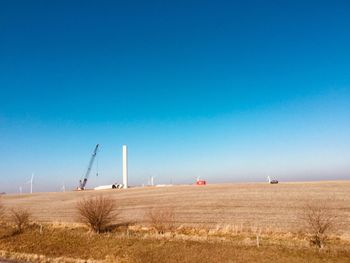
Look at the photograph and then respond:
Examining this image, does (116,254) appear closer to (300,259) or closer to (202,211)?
(300,259)

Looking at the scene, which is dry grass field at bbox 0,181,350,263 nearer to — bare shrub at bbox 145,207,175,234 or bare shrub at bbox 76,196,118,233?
bare shrub at bbox 145,207,175,234

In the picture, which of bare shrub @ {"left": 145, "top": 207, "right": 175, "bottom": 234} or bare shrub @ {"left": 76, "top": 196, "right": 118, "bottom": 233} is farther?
bare shrub @ {"left": 76, "top": 196, "right": 118, "bottom": 233}

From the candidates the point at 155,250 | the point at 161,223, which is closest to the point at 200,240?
the point at 155,250

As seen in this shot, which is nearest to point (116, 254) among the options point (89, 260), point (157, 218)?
point (89, 260)

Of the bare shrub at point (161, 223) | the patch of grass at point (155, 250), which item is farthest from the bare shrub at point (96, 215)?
the bare shrub at point (161, 223)

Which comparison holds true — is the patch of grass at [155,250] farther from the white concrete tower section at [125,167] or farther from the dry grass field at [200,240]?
the white concrete tower section at [125,167]

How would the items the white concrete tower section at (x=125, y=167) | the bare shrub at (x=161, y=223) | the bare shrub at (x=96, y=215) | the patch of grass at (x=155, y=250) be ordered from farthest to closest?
the white concrete tower section at (x=125, y=167) < the bare shrub at (x=96, y=215) < the bare shrub at (x=161, y=223) < the patch of grass at (x=155, y=250)

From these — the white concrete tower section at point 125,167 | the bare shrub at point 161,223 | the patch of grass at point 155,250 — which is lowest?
the patch of grass at point 155,250

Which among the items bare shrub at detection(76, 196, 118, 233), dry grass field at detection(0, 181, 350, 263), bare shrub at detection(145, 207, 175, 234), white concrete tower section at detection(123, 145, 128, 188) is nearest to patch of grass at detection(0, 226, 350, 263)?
dry grass field at detection(0, 181, 350, 263)

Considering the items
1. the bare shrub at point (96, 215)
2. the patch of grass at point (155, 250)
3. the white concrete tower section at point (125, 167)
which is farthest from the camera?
the white concrete tower section at point (125, 167)

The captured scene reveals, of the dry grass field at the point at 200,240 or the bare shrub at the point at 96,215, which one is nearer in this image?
the dry grass field at the point at 200,240

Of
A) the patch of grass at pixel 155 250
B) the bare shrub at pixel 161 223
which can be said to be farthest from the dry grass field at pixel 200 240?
the bare shrub at pixel 161 223

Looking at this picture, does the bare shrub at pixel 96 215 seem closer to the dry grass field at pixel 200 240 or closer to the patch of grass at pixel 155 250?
the dry grass field at pixel 200 240

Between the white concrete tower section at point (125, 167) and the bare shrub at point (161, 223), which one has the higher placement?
the white concrete tower section at point (125, 167)
